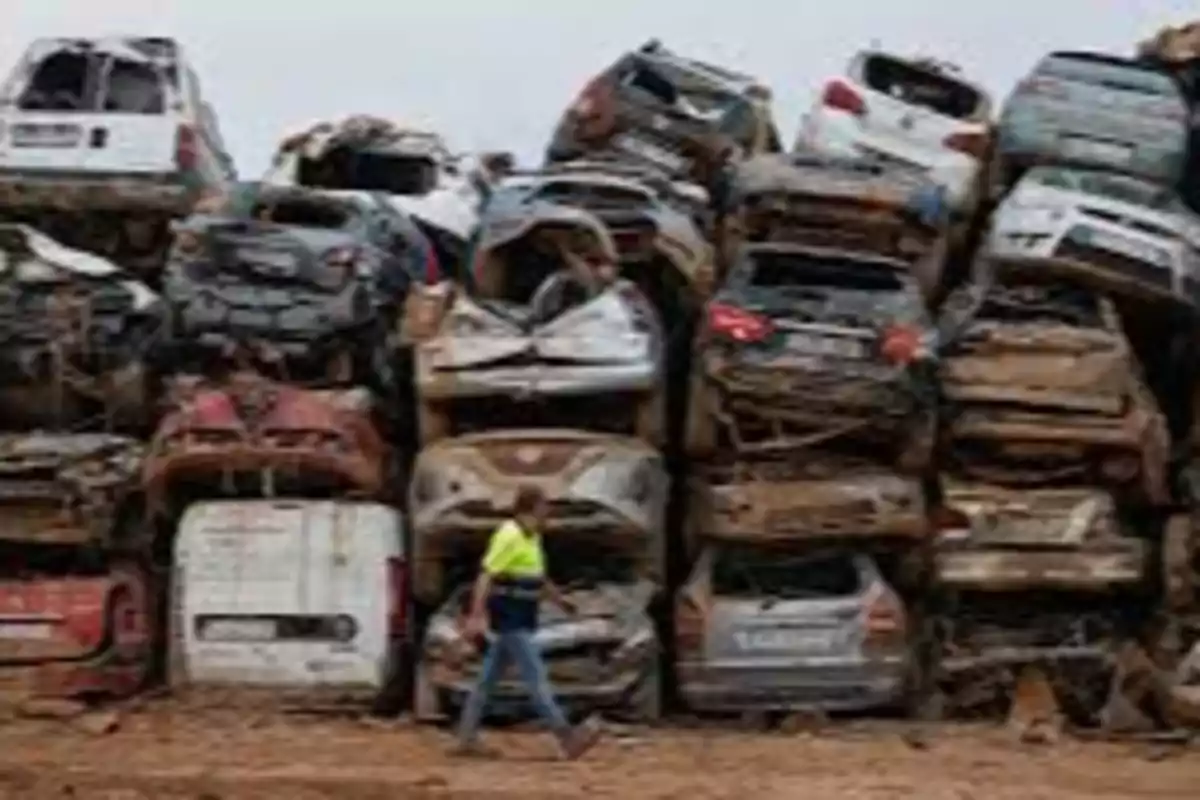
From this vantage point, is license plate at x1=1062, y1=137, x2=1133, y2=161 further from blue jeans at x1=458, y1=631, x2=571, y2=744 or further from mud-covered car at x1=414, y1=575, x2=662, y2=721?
blue jeans at x1=458, y1=631, x2=571, y2=744

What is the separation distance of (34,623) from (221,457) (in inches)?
60.1

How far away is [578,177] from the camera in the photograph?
17.9 m

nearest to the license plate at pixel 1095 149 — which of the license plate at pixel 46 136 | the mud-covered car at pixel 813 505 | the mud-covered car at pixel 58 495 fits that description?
the mud-covered car at pixel 813 505

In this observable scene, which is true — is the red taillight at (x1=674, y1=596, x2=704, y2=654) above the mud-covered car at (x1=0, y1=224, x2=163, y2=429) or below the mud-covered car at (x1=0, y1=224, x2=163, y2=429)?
below

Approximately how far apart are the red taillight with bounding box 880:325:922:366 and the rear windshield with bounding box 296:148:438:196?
5758 mm

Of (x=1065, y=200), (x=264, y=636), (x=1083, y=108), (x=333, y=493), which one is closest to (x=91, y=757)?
(x=264, y=636)

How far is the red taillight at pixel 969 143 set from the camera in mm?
19703

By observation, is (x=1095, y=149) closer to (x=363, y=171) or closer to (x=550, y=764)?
(x=363, y=171)

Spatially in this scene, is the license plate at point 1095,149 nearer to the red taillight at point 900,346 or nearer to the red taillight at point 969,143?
the red taillight at point 969,143

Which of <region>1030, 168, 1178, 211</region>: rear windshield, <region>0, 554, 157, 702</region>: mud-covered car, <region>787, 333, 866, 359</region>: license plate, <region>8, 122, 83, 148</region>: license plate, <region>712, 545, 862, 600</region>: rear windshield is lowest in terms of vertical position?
<region>0, 554, 157, 702</region>: mud-covered car

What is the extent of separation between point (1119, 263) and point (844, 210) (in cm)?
191

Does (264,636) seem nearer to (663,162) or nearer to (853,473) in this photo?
(853,473)

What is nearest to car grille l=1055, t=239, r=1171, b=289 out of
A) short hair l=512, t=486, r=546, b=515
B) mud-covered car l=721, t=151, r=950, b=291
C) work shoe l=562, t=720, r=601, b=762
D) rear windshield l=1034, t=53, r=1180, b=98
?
mud-covered car l=721, t=151, r=950, b=291

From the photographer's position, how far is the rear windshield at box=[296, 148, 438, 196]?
20.9 metres
